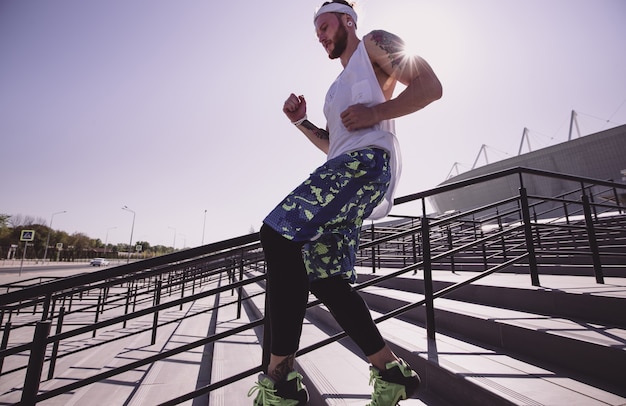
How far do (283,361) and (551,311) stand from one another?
207 cm

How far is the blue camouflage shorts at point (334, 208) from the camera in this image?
931mm

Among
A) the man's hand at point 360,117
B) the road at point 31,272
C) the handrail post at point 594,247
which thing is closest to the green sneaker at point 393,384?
the man's hand at point 360,117

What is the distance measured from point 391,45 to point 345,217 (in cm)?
69

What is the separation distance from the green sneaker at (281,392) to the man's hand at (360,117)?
0.87 metres

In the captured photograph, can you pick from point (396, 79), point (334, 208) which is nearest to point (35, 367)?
point (334, 208)

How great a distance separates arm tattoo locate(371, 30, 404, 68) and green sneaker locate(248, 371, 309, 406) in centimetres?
117

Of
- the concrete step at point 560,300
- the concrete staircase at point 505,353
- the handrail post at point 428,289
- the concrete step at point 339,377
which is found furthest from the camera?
the handrail post at point 428,289

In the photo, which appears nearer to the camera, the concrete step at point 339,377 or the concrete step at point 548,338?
the concrete step at point 548,338

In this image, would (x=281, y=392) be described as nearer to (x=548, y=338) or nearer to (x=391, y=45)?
(x=391, y=45)

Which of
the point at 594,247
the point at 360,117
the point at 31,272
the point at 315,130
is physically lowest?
the point at 31,272

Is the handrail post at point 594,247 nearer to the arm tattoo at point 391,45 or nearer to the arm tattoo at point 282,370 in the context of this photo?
the arm tattoo at point 391,45

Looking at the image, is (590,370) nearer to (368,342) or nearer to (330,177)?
(368,342)

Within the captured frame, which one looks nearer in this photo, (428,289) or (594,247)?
(428,289)

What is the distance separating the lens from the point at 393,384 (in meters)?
0.95
